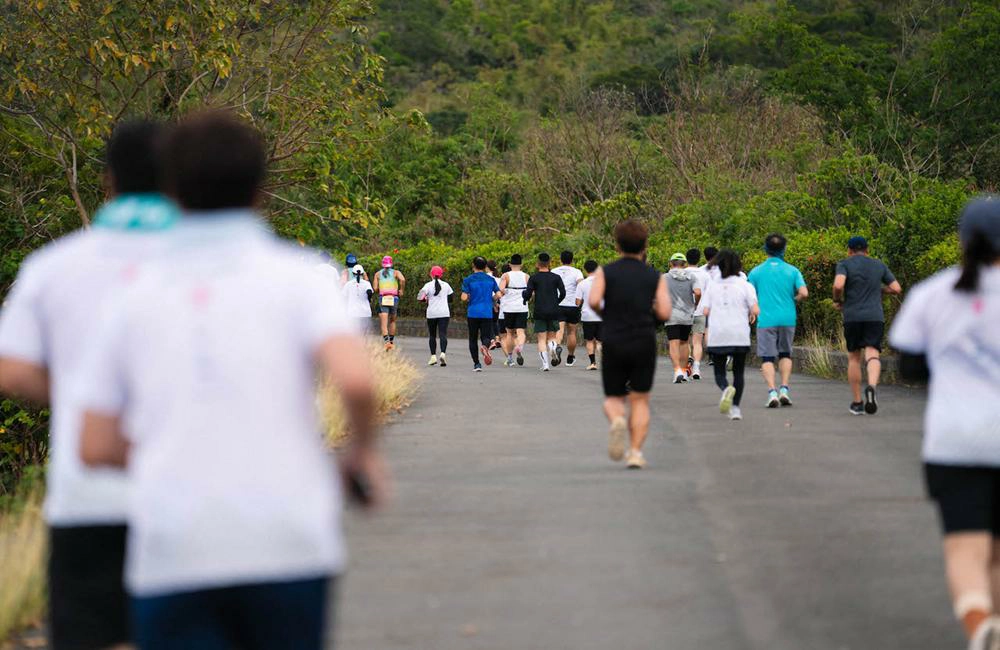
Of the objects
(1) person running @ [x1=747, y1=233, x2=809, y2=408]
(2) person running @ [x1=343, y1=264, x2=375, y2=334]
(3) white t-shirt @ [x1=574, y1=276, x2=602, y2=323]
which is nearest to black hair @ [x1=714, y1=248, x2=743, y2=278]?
(1) person running @ [x1=747, y1=233, x2=809, y2=408]

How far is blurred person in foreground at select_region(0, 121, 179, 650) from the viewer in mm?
4672

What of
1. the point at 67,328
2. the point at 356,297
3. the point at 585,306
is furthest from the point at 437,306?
the point at 67,328

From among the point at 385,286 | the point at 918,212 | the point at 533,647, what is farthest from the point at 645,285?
the point at 385,286

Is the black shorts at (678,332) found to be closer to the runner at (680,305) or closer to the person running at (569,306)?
the runner at (680,305)

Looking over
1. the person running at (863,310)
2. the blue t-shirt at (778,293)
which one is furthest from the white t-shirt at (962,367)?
the blue t-shirt at (778,293)

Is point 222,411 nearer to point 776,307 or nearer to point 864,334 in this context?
point 864,334

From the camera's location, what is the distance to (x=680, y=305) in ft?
72.1

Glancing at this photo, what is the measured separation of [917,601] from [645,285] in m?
4.89

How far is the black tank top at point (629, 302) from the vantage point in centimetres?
1226

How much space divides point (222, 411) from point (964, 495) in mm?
3156

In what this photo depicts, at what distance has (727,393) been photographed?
1673cm

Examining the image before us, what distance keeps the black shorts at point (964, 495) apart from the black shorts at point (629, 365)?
620cm

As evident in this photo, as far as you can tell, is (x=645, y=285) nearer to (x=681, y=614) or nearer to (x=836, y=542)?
(x=836, y=542)

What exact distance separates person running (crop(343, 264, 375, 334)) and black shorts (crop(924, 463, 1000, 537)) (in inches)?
859
